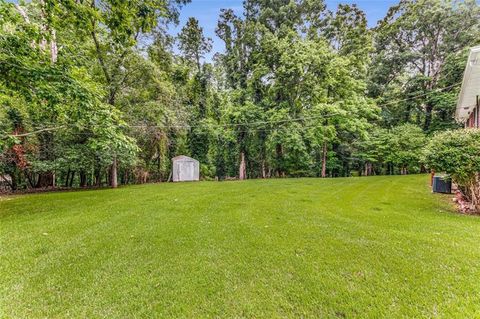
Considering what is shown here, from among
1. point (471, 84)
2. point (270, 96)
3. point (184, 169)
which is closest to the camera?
point (471, 84)

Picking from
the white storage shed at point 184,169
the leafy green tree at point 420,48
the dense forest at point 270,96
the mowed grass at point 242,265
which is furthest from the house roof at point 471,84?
the white storage shed at point 184,169

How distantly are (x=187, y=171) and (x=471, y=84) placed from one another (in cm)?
1482

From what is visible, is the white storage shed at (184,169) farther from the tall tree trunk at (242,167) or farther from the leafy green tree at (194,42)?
the leafy green tree at (194,42)

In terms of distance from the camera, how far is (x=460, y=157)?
5434mm

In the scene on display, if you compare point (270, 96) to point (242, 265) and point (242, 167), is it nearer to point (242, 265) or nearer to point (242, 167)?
point (242, 167)

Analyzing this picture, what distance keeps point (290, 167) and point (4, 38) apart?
16.1 meters

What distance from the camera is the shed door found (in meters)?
16.1

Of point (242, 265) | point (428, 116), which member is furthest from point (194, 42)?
point (428, 116)

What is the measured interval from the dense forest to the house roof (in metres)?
4.48

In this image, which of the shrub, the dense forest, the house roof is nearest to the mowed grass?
the shrub

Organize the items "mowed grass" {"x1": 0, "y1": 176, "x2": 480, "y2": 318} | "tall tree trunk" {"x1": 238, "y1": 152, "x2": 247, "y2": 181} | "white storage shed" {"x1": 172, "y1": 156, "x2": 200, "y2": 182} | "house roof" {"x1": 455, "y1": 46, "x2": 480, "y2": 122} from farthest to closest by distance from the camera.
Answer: "tall tree trunk" {"x1": 238, "y1": 152, "x2": 247, "y2": 181} → "white storage shed" {"x1": 172, "y1": 156, "x2": 200, "y2": 182} → "house roof" {"x1": 455, "y1": 46, "x2": 480, "y2": 122} → "mowed grass" {"x1": 0, "y1": 176, "x2": 480, "y2": 318}

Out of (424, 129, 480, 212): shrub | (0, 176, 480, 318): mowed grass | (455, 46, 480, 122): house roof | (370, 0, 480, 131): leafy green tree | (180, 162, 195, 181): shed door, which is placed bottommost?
(0, 176, 480, 318): mowed grass

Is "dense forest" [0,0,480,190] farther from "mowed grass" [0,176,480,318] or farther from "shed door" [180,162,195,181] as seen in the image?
"mowed grass" [0,176,480,318]

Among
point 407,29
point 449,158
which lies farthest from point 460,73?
point 449,158
